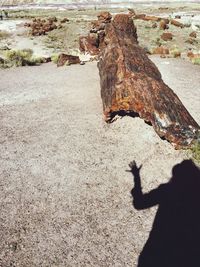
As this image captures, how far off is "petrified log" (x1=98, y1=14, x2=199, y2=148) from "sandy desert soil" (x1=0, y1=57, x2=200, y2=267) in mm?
457

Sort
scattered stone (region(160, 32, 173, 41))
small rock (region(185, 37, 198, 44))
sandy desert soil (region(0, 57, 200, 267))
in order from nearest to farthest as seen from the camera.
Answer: sandy desert soil (region(0, 57, 200, 267)), small rock (region(185, 37, 198, 44)), scattered stone (region(160, 32, 173, 41))

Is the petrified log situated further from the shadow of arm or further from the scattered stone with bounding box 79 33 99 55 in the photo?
the scattered stone with bounding box 79 33 99 55

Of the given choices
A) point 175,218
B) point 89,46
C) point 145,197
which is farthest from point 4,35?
point 175,218

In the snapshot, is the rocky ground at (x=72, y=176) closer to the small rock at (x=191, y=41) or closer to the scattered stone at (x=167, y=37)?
the small rock at (x=191, y=41)

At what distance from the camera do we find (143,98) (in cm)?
770

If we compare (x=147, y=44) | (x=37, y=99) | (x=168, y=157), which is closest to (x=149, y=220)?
(x=168, y=157)

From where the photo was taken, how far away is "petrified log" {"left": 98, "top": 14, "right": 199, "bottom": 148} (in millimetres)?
7035

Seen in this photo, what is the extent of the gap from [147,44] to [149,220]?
18.8 meters

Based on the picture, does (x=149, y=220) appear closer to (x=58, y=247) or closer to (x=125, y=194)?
(x=125, y=194)

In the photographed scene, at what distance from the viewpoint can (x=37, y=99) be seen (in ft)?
34.9

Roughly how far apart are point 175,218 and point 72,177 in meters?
2.12

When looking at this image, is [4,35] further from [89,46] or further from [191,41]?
[191,41]

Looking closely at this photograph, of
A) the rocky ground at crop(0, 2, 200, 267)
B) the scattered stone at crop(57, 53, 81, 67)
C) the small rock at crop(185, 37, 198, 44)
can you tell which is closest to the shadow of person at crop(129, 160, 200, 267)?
the rocky ground at crop(0, 2, 200, 267)

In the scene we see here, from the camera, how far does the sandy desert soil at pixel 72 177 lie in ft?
16.3
